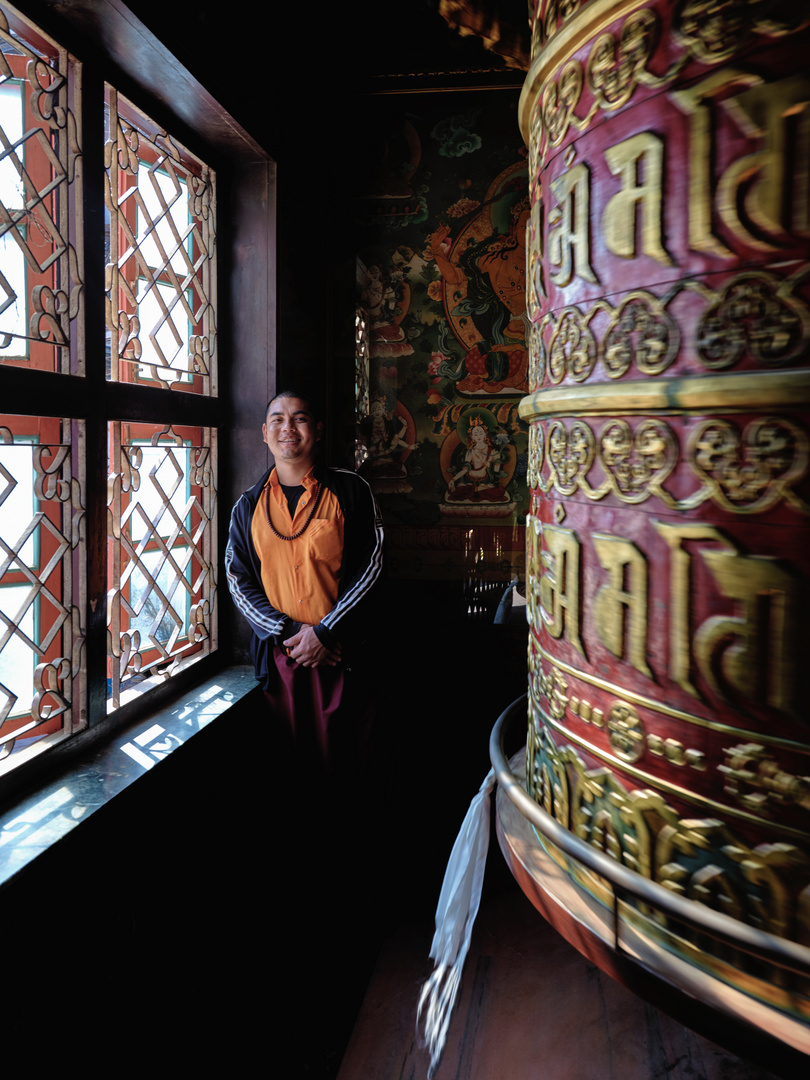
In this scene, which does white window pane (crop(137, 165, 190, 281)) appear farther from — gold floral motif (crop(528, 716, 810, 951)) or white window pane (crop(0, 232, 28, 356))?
gold floral motif (crop(528, 716, 810, 951))

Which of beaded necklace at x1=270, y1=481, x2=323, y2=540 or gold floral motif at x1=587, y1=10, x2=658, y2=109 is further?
beaded necklace at x1=270, y1=481, x2=323, y2=540

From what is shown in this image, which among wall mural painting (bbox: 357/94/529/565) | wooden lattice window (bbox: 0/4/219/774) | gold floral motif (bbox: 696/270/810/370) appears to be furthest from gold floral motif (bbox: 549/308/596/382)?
wall mural painting (bbox: 357/94/529/565)

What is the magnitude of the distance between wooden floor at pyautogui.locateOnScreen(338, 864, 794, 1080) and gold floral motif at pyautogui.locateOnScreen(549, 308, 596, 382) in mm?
1748

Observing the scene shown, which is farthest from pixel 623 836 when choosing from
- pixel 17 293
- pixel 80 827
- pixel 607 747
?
pixel 17 293

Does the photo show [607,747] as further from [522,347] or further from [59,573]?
[522,347]

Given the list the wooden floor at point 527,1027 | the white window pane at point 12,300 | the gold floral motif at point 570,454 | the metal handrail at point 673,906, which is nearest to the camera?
the metal handrail at point 673,906

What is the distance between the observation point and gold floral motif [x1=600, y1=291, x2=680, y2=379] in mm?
770

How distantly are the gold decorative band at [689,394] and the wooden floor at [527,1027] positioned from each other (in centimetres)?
173

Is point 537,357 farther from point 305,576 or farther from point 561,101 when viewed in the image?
point 305,576

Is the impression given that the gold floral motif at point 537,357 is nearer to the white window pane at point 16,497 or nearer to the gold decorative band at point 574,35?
the gold decorative band at point 574,35

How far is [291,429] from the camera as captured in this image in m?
2.18

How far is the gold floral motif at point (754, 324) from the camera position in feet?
2.25

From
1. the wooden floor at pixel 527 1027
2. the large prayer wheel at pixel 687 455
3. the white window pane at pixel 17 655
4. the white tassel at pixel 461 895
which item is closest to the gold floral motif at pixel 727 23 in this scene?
the large prayer wheel at pixel 687 455

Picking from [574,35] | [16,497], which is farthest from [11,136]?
[574,35]
